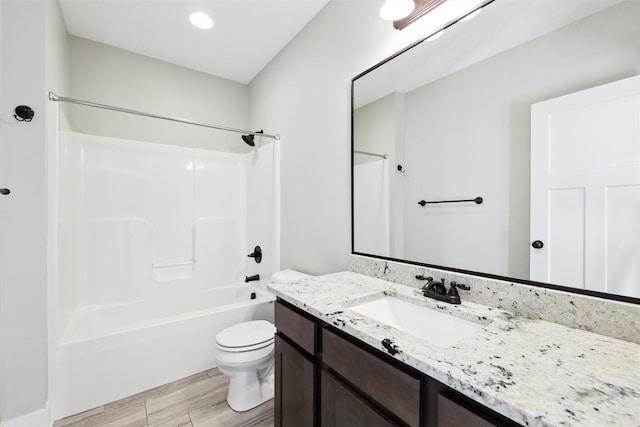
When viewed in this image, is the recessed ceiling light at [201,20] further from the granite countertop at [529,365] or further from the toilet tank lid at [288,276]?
the granite countertop at [529,365]

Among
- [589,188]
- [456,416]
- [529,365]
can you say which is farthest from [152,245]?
[589,188]

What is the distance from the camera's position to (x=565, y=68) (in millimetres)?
870

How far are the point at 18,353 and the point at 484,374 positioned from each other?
2196 mm

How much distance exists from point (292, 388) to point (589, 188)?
4.19 feet

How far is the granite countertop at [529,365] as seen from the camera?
0.48m

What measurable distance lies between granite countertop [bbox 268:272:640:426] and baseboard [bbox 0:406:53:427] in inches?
68.4

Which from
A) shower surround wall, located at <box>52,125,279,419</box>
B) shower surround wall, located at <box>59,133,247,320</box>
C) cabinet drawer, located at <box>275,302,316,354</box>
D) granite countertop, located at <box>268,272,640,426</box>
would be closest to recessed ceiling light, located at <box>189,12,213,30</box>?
shower surround wall, located at <box>52,125,279,419</box>

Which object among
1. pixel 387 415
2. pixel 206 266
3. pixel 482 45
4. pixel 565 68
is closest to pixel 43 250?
pixel 206 266

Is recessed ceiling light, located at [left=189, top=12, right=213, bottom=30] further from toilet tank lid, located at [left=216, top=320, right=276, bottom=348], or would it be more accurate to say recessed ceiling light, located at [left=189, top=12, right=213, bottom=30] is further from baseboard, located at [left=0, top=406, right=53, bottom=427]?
baseboard, located at [left=0, top=406, right=53, bottom=427]

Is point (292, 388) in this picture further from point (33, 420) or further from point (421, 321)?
point (33, 420)

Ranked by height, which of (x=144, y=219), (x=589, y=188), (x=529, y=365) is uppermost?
(x=589, y=188)

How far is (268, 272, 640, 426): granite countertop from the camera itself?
0.48 m

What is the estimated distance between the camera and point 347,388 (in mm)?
878

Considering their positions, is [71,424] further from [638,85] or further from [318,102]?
[638,85]
